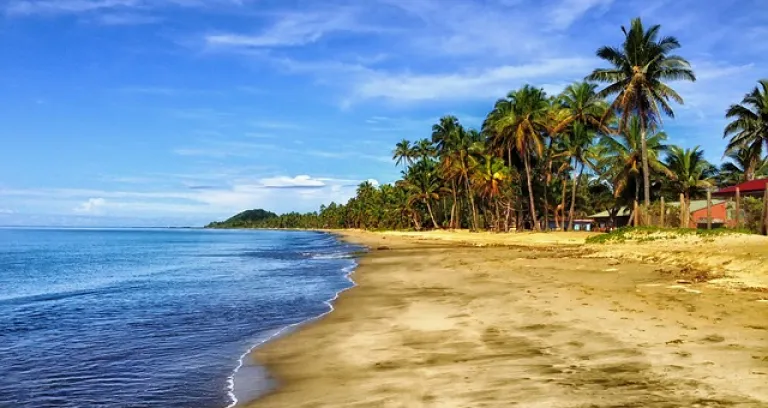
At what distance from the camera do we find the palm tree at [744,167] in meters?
50.8

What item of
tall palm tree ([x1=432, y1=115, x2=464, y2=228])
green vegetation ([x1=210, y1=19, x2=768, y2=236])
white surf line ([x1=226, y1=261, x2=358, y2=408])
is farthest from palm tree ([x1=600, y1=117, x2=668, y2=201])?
white surf line ([x1=226, y1=261, x2=358, y2=408])

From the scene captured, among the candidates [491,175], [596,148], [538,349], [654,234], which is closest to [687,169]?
[596,148]

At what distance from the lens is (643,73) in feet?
123

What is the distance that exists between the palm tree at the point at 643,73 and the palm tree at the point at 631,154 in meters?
11.1

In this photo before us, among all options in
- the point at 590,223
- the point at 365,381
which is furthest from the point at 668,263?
the point at 590,223

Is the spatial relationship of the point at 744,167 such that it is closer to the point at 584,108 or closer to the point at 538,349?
the point at 584,108

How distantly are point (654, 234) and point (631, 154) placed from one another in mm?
20848

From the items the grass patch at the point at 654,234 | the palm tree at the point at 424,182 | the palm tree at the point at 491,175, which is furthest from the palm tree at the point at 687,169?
the palm tree at the point at 424,182

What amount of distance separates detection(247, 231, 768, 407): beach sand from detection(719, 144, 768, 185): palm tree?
40105 millimetres

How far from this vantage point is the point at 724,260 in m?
18.8

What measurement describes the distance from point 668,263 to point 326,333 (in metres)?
14.9

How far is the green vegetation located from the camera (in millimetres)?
38000

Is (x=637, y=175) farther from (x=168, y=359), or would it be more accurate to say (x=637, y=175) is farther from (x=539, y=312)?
(x=168, y=359)

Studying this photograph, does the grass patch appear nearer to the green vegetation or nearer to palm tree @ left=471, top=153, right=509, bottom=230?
the green vegetation
